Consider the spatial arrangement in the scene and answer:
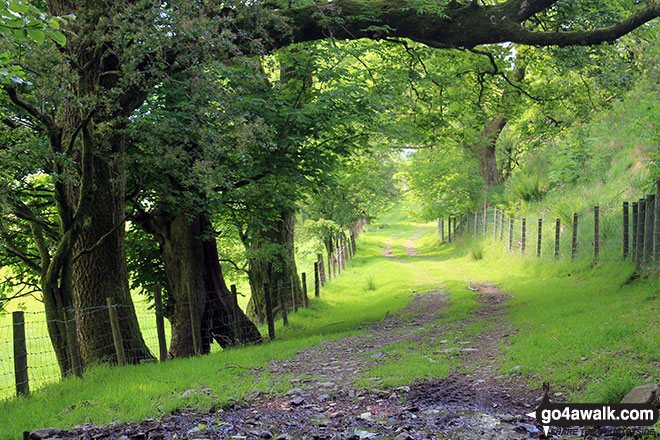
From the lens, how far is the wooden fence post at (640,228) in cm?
1043

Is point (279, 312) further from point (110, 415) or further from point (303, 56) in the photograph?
point (110, 415)

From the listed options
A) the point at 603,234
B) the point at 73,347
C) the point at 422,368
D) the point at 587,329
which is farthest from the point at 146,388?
the point at 603,234

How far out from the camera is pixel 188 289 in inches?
456

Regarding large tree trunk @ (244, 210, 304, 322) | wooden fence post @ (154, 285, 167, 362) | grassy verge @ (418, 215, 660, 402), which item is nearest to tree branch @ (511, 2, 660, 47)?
grassy verge @ (418, 215, 660, 402)

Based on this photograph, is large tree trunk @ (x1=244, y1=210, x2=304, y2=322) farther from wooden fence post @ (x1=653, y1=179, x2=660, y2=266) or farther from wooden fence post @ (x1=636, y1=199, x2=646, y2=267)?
wooden fence post @ (x1=653, y1=179, x2=660, y2=266)

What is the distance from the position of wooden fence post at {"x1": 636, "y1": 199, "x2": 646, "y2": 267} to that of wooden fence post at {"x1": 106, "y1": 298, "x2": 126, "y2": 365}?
33.3ft

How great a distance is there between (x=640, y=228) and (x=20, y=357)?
11.4m

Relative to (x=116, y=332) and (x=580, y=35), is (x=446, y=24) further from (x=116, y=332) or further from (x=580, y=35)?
(x=116, y=332)

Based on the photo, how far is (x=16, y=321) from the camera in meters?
6.87

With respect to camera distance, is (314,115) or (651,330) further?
(314,115)

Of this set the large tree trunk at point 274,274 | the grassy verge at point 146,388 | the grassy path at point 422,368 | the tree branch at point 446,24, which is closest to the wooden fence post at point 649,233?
the grassy path at point 422,368

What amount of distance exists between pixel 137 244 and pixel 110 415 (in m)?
7.84

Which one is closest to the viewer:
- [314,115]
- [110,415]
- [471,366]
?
[110,415]

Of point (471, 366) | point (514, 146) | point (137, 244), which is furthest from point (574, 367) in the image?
point (514, 146)
